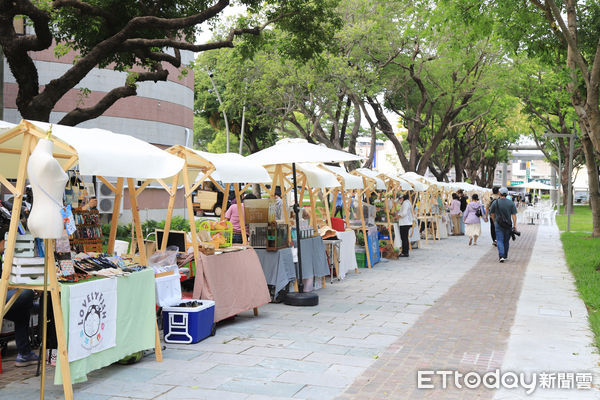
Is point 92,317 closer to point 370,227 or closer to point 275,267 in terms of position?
point 275,267

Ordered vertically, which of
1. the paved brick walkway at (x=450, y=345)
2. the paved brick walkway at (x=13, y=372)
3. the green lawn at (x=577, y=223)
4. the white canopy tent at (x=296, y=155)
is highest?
the white canopy tent at (x=296, y=155)

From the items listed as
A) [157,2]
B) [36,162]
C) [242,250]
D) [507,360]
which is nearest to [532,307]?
[507,360]

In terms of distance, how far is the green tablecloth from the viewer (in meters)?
5.59

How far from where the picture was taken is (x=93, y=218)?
6.86m

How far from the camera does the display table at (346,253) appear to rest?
41.0 ft

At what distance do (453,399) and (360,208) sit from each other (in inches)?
377

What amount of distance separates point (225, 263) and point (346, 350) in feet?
7.16

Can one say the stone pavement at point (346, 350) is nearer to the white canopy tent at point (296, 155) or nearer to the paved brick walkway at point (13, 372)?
the paved brick walkway at point (13, 372)

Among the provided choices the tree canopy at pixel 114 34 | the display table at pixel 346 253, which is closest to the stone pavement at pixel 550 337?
the display table at pixel 346 253

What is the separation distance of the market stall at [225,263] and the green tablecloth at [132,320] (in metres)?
1.41

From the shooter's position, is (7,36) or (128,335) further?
(7,36)

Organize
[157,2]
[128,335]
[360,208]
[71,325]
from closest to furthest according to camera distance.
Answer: [71,325]
[128,335]
[157,2]
[360,208]

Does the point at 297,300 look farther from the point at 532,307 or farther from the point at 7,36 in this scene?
the point at 7,36
